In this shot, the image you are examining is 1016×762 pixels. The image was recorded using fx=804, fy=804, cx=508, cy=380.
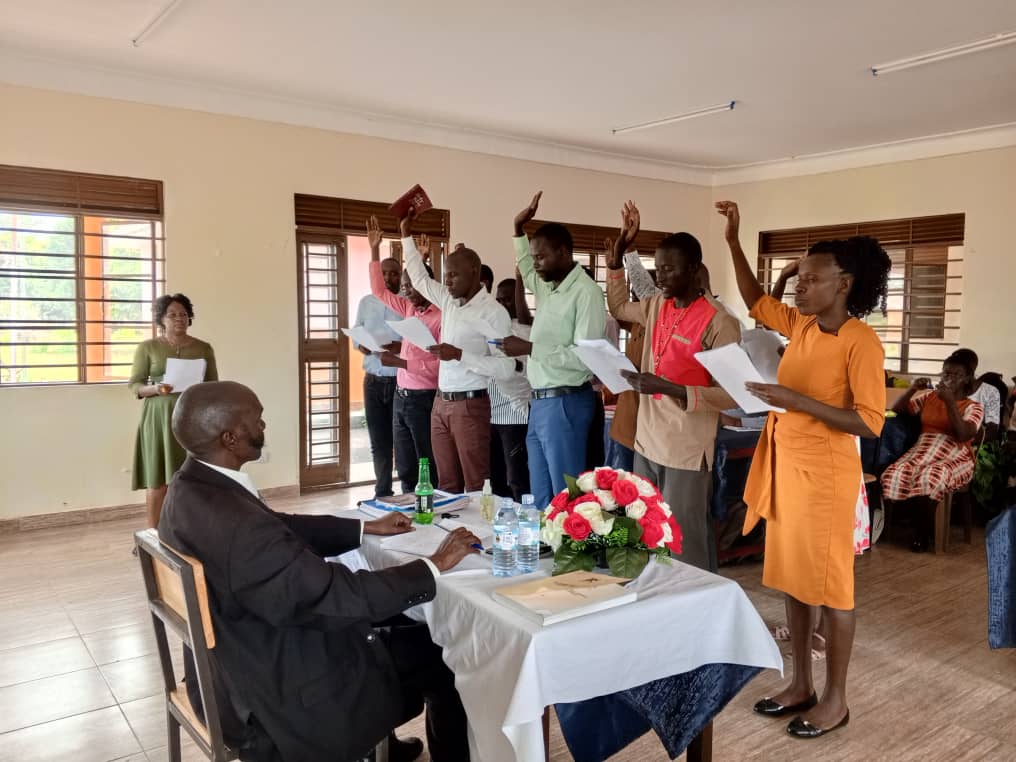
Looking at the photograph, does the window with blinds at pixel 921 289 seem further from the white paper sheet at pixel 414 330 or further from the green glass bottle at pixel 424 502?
the green glass bottle at pixel 424 502

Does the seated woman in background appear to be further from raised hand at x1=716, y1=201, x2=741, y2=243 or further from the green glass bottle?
the green glass bottle

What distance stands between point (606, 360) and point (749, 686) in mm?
1410

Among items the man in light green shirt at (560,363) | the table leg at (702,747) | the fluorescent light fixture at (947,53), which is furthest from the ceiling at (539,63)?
the table leg at (702,747)

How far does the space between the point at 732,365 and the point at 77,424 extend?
4.85 m

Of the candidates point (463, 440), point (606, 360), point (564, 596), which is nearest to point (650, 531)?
point (564, 596)

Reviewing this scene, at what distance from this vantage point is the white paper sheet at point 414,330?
4.37 m

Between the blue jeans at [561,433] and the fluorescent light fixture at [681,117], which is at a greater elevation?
the fluorescent light fixture at [681,117]

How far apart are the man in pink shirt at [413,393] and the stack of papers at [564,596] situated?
3.16 meters

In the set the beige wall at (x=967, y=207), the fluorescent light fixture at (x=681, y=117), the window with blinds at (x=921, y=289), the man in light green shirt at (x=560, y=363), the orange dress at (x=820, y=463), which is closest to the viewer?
the orange dress at (x=820, y=463)

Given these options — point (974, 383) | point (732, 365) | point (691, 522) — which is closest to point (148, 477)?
point (691, 522)

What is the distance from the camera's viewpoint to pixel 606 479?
2148 millimetres

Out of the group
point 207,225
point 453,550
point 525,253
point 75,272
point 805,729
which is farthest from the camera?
point 207,225

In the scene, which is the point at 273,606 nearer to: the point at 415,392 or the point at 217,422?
the point at 217,422

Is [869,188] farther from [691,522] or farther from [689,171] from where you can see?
[691,522]
